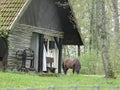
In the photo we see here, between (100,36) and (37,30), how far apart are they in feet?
17.5

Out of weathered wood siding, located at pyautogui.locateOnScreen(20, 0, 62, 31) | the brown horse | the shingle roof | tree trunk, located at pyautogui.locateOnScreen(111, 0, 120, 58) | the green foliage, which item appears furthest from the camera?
the green foliage

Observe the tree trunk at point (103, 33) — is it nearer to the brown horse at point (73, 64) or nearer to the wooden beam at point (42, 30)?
the wooden beam at point (42, 30)

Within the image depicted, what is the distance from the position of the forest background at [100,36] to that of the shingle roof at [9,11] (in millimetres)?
4254

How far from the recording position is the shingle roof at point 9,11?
2115cm

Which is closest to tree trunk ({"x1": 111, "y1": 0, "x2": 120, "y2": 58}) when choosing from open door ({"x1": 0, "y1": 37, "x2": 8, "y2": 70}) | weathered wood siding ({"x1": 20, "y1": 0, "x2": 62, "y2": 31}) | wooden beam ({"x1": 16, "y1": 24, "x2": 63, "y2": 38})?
wooden beam ({"x1": 16, "y1": 24, "x2": 63, "y2": 38})

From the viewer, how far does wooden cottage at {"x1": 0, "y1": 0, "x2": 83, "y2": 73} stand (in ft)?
72.3

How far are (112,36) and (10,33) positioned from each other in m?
16.8

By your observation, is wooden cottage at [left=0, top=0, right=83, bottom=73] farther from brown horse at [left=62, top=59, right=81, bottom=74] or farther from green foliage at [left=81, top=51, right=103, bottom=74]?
green foliage at [left=81, top=51, right=103, bottom=74]

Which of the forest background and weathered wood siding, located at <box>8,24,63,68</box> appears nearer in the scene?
the forest background

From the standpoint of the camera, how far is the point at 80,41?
94.1 feet

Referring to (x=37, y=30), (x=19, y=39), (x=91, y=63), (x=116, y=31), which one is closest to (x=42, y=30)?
(x=37, y=30)

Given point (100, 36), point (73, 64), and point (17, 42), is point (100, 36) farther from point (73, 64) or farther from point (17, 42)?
point (73, 64)

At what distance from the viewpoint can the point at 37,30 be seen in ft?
82.4

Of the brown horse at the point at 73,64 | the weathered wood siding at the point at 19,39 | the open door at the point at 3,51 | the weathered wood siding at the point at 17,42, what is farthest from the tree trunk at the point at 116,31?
the open door at the point at 3,51
